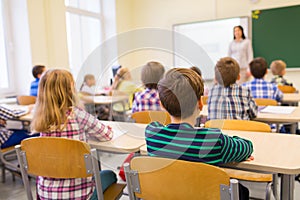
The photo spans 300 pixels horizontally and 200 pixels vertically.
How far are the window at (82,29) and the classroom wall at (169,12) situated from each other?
45cm

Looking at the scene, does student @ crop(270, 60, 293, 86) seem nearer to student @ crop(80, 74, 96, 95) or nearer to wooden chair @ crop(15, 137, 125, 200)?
student @ crop(80, 74, 96, 95)

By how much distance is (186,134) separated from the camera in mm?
1004

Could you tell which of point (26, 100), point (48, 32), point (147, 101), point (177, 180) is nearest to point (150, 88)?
point (147, 101)

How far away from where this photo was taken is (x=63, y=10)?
A: 4.41m

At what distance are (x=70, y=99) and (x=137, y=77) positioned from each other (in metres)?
1.15

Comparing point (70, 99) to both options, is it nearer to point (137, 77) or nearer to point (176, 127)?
point (176, 127)

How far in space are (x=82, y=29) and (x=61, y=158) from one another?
4475mm

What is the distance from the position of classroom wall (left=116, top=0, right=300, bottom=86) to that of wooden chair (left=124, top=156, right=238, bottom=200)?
4.20m

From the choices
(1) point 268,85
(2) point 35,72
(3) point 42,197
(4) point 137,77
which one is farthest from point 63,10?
(3) point 42,197

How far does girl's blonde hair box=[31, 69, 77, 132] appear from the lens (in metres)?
1.41

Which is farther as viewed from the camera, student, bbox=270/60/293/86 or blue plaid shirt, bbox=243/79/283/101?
student, bbox=270/60/293/86

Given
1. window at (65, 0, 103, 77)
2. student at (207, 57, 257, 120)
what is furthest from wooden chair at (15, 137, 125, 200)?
window at (65, 0, 103, 77)

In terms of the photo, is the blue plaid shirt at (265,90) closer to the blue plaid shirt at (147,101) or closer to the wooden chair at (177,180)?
the blue plaid shirt at (147,101)

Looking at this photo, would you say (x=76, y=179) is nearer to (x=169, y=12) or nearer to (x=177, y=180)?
(x=177, y=180)
